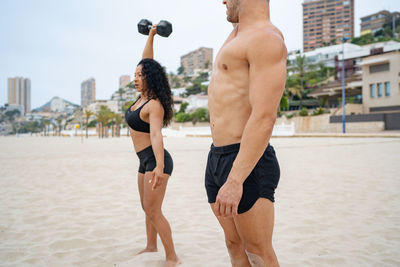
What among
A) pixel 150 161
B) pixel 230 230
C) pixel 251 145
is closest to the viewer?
pixel 251 145

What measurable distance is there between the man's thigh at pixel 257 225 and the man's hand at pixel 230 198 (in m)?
0.13

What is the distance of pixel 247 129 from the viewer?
1504 millimetres

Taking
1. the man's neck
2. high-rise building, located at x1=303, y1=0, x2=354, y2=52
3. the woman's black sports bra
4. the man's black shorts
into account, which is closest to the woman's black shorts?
the woman's black sports bra

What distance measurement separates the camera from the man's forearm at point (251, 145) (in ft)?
4.89

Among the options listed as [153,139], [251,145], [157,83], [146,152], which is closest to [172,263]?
[146,152]

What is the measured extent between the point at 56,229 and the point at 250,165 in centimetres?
381

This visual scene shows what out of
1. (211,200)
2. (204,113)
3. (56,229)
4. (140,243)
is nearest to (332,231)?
(140,243)

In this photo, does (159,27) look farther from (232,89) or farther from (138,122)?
Answer: (232,89)

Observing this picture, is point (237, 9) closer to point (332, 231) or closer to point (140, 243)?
point (140, 243)

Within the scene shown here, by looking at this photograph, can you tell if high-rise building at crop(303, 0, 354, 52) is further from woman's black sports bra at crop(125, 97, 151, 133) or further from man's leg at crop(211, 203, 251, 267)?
man's leg at crop(211, 203, 251, 267)

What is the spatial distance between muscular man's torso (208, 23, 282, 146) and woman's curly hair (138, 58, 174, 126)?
4.71 ft

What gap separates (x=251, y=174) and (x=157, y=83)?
6.10ft

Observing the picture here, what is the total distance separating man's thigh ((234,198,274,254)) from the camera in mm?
1619

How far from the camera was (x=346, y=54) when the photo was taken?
57.4 m
